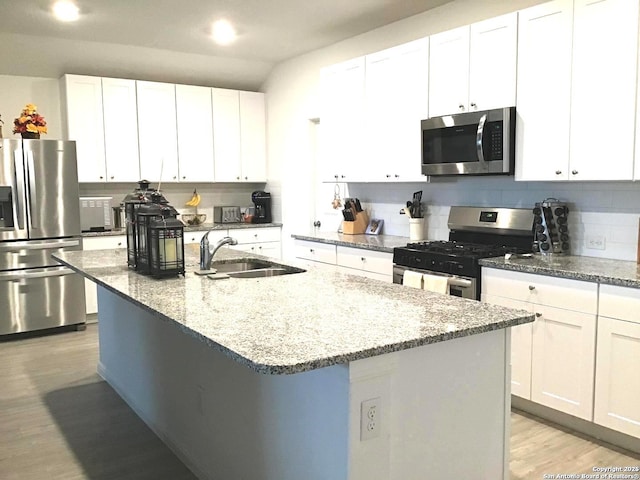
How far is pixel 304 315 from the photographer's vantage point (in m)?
2.10

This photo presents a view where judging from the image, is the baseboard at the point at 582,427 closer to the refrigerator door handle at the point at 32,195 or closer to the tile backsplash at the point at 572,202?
the tile backsplash at the point at 572,202

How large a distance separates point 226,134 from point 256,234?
119 cm

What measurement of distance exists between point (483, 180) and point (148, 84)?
367cm

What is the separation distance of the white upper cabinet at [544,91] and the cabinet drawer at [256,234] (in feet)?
11.3

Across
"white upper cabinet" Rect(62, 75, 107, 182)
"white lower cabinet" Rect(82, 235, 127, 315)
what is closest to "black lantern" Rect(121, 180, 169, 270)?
"white lower cabinet" Rect(82, 235, 127, 315)

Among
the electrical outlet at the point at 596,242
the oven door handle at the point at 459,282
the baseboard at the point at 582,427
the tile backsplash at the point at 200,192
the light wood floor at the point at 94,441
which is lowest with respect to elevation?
the light wood floor at the point at 94,441

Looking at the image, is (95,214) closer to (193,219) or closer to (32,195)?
(32,195)

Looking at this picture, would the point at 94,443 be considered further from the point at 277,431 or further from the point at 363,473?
the point at 363,473

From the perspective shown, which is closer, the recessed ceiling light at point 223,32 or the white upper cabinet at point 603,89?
the white upper cabinet at point 603,89

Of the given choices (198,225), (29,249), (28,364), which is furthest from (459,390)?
(198,225)

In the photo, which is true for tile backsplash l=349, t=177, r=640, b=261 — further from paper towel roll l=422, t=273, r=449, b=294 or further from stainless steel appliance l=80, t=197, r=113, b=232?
stainless steel appliance l=80, t=197, r=113, b=232

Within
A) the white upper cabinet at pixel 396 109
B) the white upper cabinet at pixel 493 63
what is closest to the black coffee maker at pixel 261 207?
the white upper cabinet at pixel 396 109

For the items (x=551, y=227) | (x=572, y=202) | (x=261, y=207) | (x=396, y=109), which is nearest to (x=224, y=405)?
(x=551, y=227)

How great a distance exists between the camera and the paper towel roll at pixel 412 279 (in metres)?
3.89
